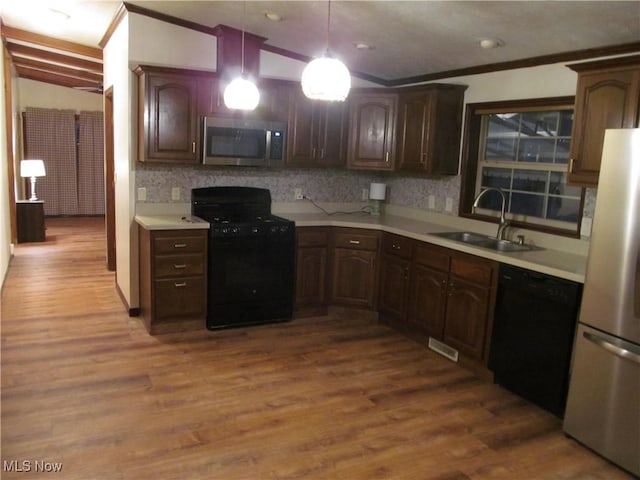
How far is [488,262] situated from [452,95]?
167cm

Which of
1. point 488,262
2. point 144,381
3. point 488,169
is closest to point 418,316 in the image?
point 488,262

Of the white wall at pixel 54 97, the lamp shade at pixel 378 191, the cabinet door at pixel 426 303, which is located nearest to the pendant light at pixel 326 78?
the cabinet door at pixel 426 303

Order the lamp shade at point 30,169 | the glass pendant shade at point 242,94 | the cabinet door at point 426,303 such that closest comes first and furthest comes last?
the glass pendant shade at point 242,94 < the cabinet door at point 426,303 < the lamp shade at point 30,169

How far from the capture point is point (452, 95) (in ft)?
14.4

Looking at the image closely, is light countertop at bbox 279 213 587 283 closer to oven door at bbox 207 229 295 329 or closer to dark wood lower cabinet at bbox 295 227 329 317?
dark wood lower cabinet at bbox 295 227 329 317

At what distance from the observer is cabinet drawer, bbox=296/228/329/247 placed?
14.7 ft

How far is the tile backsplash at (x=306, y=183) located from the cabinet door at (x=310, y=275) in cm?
73

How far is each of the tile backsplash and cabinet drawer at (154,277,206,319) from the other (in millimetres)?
841

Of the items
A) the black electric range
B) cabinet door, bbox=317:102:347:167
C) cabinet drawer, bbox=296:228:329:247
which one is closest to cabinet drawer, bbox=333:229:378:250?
cabinet drawer, bbox=296:228:329:247

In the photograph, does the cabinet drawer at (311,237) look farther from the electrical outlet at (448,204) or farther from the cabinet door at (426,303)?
the electrical outlet at (448,204)

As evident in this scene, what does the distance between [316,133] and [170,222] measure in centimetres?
155

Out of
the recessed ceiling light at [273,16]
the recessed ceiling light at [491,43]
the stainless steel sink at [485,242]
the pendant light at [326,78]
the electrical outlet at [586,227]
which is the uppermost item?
the recessed ceiling light at [273,16]

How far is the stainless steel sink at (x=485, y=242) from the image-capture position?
3.75 meters

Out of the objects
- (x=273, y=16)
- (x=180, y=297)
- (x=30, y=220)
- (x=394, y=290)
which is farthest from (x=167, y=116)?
(x=30, y=220)
